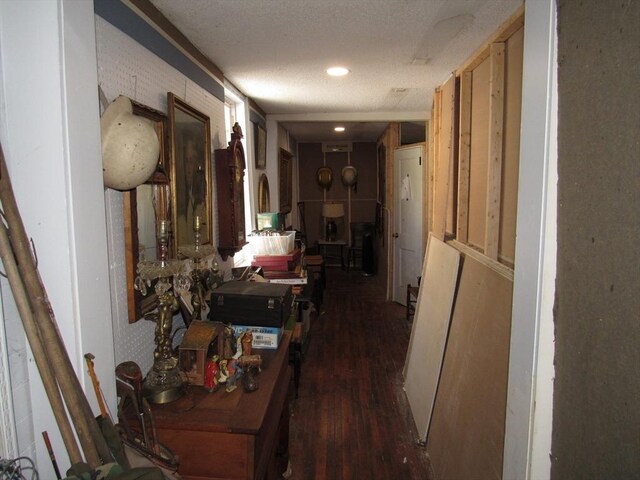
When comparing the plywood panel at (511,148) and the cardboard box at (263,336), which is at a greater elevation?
the plywood panel at (511,148)

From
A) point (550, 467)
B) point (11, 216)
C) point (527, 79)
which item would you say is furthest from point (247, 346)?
point (527, 79)

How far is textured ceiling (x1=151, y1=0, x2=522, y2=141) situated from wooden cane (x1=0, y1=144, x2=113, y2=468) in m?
1.34

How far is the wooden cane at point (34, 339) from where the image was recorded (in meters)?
1.00

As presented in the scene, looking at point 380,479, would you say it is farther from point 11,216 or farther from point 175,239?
point 11,216

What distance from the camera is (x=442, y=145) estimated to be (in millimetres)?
3119

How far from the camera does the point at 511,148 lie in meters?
1.96

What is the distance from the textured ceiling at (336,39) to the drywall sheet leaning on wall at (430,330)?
1.29 m

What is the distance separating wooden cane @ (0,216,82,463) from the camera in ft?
3.27

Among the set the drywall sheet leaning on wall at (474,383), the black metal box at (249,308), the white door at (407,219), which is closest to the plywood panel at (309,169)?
Result: the white door at (407,219)

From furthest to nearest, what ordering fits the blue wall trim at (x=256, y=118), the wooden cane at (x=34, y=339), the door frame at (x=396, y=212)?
the door frame at (x=396, y=212) → the blue wall trim at (x=256, y=118) → the wooden cane at (x=34, y=339)

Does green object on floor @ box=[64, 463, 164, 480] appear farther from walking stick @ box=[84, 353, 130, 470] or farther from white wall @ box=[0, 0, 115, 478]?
white wall @ box=[0, 0, 115, 478]

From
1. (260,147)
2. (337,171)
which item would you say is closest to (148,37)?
(260,147)

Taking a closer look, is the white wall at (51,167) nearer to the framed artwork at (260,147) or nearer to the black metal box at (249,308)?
the black metal box at (249,308)

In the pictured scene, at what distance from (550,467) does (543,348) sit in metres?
0.34
